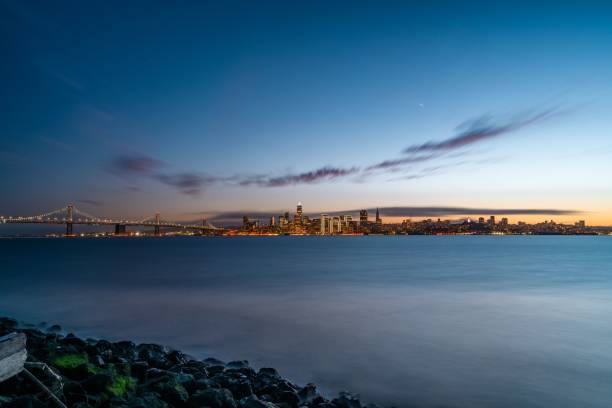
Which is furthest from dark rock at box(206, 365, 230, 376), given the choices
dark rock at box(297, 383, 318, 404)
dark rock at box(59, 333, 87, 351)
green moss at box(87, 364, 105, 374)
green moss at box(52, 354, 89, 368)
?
dark rock at box(59, 333, 87, 351)

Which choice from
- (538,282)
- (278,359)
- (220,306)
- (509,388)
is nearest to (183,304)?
(220,306)

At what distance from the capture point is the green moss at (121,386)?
457 centimetres

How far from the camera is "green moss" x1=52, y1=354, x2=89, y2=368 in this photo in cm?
525

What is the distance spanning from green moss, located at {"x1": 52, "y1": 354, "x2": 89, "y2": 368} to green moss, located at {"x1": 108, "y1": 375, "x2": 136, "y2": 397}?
910mm

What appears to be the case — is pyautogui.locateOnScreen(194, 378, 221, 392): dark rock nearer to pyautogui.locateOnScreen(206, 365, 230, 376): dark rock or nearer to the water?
pyautogui.locateOnScreen(206, 365, 230, 376): dark rock

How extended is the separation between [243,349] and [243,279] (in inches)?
549

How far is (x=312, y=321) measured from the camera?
11742mm

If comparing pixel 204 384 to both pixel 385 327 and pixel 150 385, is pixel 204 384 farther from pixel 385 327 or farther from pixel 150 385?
pixel 385 327

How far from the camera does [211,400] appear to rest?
4.56 meters

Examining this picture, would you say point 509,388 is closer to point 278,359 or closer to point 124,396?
point 278,359

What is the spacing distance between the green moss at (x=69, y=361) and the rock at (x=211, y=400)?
6.14 feet

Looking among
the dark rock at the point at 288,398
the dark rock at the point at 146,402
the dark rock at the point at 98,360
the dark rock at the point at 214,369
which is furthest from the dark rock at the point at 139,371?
the dark rock at the point at 288,398

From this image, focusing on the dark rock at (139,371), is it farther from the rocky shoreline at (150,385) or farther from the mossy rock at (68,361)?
the mossy rock at (68,361)

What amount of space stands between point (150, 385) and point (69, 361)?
1.27 meters
